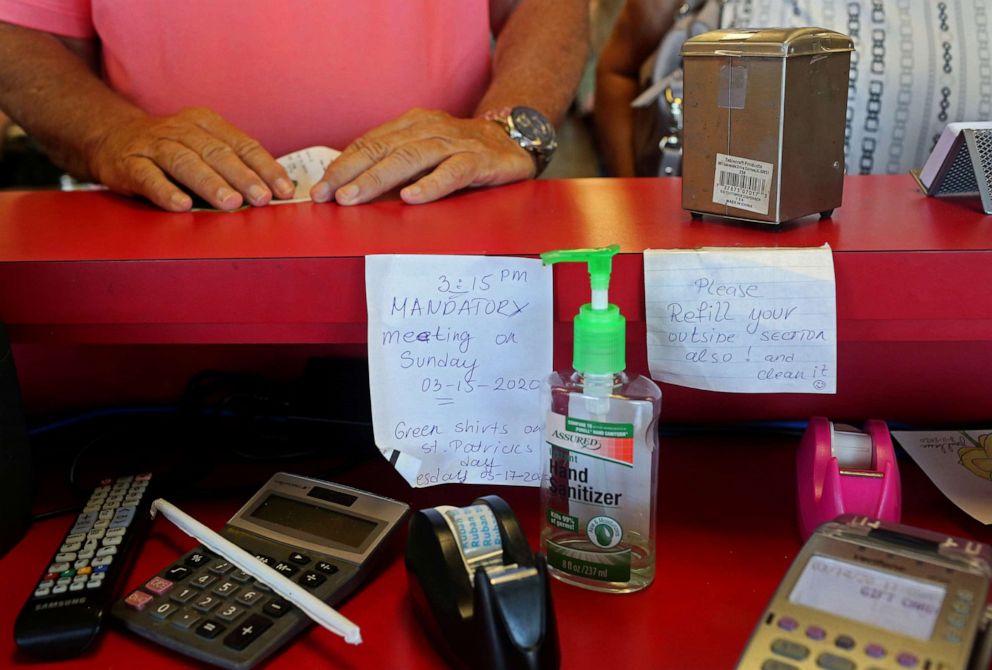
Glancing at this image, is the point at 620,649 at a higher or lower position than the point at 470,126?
lower

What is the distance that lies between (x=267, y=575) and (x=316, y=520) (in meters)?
0.08

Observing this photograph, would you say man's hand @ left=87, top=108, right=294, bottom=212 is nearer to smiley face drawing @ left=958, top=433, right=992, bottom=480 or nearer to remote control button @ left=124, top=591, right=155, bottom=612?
remote control button @ left=124, top=591, right=155, bottom=612

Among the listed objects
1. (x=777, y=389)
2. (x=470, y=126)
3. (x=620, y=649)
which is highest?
(x=470, y=126)

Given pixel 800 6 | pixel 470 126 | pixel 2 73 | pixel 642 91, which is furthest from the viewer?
pixel 642 91

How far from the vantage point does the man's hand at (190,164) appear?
848 mm

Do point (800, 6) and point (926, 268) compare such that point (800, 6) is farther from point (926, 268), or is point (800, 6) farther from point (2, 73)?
point (2, 73)

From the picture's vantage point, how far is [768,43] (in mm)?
616

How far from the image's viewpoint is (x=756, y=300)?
618 mm

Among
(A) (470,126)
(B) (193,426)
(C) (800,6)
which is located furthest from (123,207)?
(C) (800,6)

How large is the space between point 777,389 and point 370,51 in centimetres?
77

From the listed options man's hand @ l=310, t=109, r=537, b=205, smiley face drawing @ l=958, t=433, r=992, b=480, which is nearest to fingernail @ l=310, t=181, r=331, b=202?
man's hand @ l=310, t=109, r=537, b=205

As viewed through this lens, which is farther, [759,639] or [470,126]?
[470,126]

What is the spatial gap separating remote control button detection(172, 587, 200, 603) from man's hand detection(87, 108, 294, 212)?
0.36m

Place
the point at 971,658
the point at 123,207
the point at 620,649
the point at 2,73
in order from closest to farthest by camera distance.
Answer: the point at 971,658, the point at 620,649, the point at 123,207, the point at 2,73
